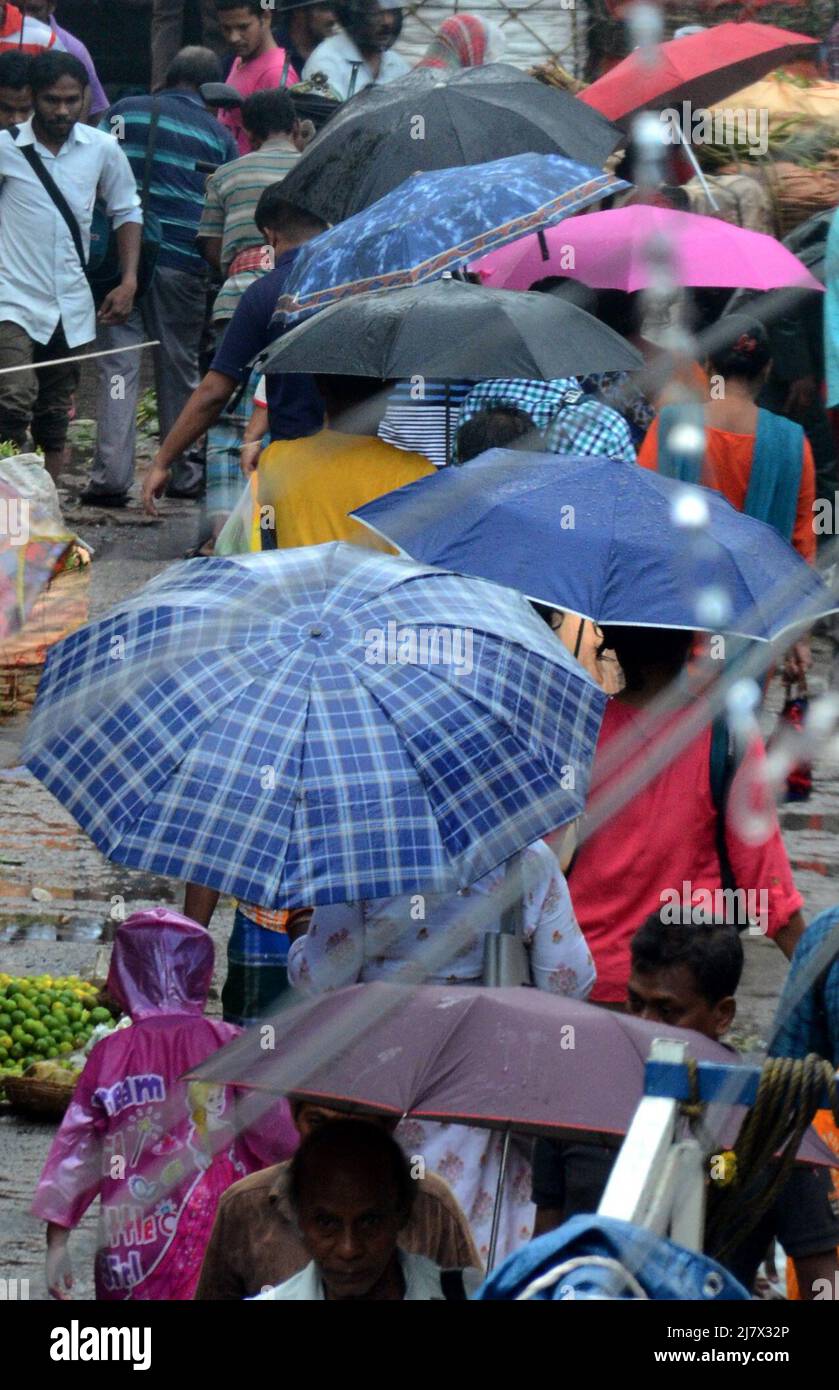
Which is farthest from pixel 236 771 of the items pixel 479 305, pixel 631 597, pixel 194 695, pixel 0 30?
pixel 0 30

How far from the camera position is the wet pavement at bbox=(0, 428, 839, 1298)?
5387 mm

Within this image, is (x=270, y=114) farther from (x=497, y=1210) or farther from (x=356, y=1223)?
(x=356, y=1223)

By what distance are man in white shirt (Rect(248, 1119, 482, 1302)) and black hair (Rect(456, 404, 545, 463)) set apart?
270 centimetres

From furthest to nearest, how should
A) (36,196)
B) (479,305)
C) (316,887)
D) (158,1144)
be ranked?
(36,196), (479,305), (158,1144), (316,887)

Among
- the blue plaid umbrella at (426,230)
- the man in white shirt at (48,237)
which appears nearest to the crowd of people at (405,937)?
the blue plaid umbrella at (426,230)

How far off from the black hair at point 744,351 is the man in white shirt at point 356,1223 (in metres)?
3.53

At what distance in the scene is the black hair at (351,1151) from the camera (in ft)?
11.9

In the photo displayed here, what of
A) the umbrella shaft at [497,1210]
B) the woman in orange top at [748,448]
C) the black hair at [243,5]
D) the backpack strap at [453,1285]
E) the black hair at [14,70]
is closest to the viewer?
the backpack strap at [453,1285]

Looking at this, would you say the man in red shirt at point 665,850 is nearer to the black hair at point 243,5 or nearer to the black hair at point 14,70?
the black hair at point 14,70

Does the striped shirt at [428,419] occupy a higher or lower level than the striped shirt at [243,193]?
lower

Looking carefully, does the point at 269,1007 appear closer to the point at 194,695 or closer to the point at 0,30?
the point at 194,695

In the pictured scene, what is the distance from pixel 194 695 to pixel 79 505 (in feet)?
23.7
